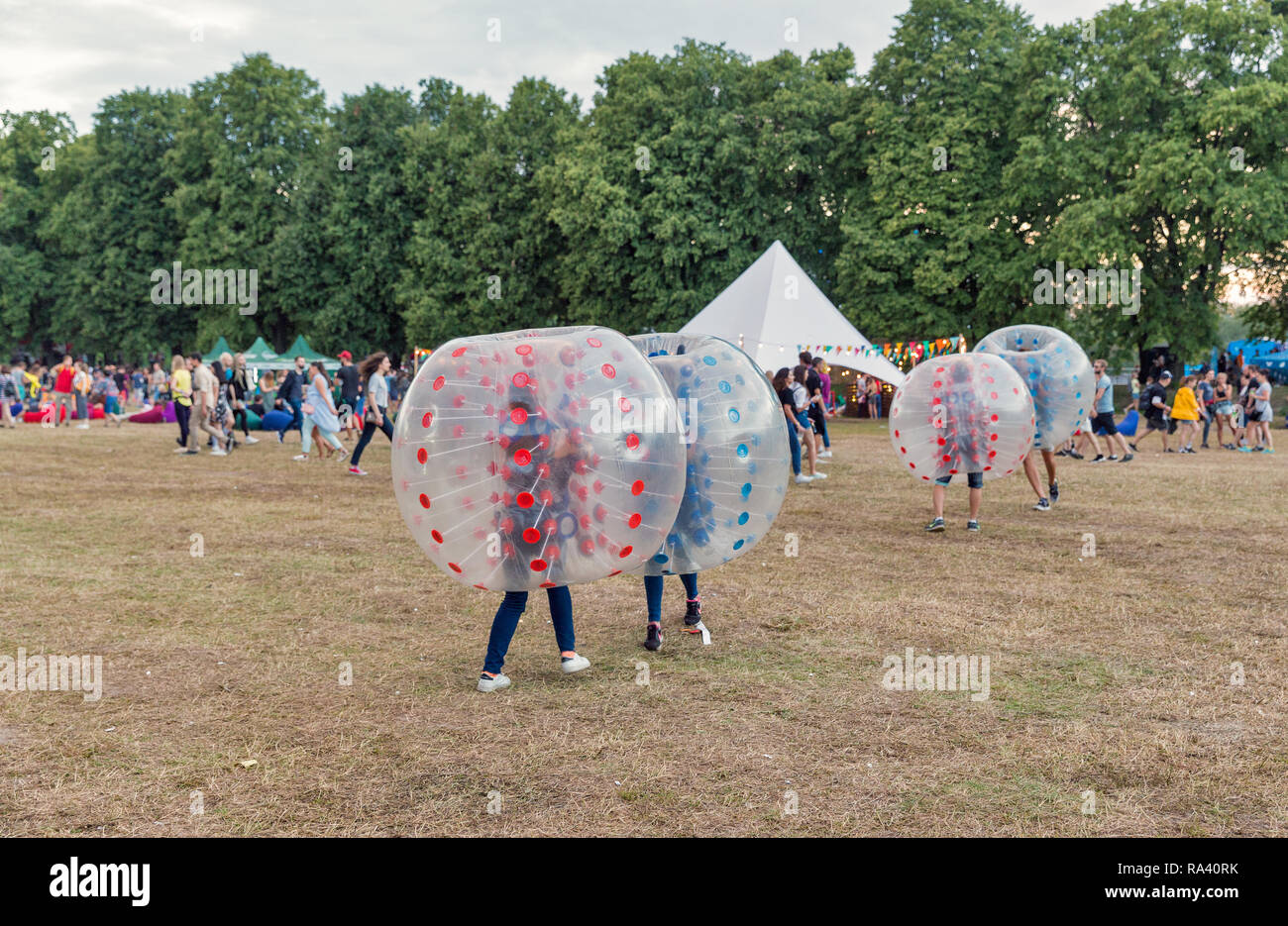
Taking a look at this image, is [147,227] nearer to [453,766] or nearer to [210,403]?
[210,403]

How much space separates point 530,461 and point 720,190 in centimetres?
3536

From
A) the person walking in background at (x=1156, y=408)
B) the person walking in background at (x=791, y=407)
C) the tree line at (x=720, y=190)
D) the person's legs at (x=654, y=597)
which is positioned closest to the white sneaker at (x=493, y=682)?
the person's legs at (x=654, y=597)

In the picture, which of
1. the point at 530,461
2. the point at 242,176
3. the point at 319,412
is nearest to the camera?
the point at 530,461

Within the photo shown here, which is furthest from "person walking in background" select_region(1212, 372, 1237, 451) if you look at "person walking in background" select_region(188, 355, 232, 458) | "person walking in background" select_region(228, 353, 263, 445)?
"person walking in background" select_region(228, 353, 263, 445)

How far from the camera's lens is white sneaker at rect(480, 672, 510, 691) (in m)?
6.06

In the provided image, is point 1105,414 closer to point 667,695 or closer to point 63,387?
point 667,695

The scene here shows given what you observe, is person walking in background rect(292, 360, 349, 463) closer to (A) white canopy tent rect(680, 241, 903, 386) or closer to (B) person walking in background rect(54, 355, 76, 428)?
(A) white canopy tent rect(680, 241, 903, 386)

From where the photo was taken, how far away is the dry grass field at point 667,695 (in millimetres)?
4477

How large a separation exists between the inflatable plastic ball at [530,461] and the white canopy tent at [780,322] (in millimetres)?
18436

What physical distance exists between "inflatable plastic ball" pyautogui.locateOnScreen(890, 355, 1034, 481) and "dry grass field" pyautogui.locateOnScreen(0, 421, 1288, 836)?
0.89 meters

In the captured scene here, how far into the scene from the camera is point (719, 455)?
6262 mm

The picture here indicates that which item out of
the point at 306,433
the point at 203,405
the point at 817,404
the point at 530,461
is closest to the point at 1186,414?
the point at 817,404
